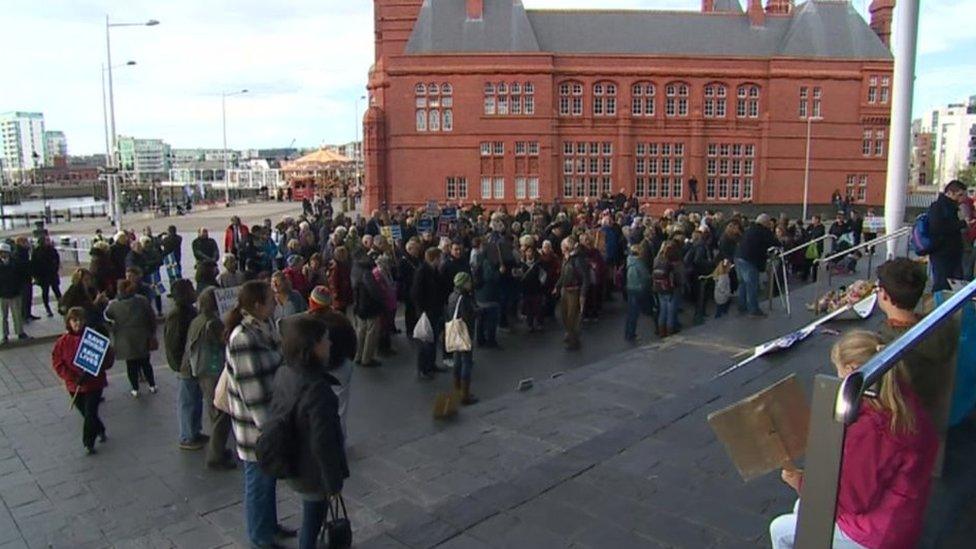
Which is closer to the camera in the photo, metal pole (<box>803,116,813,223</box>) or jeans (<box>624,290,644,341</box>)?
jeans (<box>624,290,644,341</box>)

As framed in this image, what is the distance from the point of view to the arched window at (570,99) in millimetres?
46375

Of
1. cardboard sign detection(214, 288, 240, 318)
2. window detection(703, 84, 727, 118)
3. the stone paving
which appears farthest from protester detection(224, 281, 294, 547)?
window detection(703, 84, 727, 118)

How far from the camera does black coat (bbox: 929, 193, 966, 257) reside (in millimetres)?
8734

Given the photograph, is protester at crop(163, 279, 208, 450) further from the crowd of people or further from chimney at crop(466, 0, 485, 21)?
chimney at crop(466, 0, 485, 21)

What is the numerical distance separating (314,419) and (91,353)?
15.7 ft

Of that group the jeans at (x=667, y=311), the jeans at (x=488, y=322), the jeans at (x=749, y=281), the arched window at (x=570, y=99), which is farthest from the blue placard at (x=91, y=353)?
the arched window at (x=570, y=99)

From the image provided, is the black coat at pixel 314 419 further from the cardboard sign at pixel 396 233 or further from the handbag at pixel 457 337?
the cardboard sign at pixel 396 233

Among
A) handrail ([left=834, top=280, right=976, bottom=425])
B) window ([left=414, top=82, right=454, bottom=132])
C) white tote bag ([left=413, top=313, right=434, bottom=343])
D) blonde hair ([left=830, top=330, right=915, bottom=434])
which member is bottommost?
white tote bag ([left=413, top=313, right=434, bottom=343])

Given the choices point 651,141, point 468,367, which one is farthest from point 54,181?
point 468,367

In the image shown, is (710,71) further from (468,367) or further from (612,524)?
(612,524)

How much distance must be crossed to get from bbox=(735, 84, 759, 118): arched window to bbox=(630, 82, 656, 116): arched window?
5.84m

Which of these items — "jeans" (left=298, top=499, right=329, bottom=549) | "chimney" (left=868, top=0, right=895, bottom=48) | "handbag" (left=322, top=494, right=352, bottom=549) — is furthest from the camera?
"chimney" (left=868, top=0, right=895, bottom=48)

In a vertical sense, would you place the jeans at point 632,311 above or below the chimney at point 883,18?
below

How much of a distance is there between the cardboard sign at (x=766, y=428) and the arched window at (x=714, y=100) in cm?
4748
